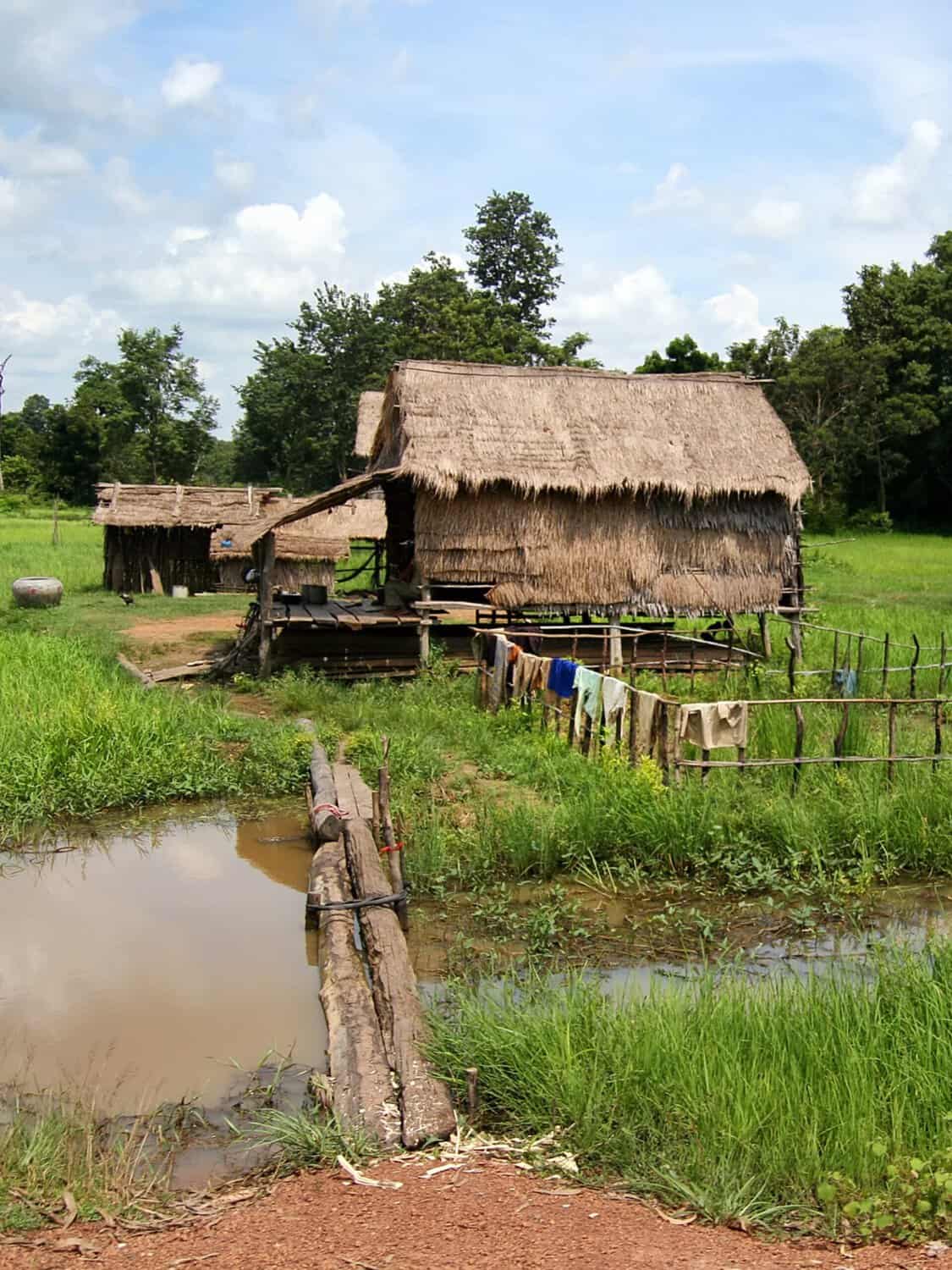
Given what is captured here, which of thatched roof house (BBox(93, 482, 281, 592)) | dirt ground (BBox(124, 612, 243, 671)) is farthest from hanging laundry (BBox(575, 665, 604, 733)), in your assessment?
thatched roof house (BBox(93, 482, 281, 592))

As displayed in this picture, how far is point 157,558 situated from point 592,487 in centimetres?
1246

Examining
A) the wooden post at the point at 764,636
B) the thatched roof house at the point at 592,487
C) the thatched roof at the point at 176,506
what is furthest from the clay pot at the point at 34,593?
the wooden post at the point at 764,636

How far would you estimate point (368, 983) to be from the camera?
18.1 ft

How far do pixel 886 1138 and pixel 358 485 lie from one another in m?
10.2

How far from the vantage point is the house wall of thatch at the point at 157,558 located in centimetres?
2305

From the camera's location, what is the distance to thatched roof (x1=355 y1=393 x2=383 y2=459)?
20516 millimetres

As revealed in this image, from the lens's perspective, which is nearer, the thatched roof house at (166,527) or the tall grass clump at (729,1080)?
the tall grass clump at (729,1080)

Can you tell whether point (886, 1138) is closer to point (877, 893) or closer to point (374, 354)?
point (877, 893)

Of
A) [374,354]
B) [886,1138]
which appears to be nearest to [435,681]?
[886,1138]

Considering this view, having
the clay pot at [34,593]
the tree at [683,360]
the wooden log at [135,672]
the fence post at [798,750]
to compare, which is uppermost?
the tree at [683,360]

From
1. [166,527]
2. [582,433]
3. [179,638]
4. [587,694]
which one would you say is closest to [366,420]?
[166,527]

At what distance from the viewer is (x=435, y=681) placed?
41.9ft

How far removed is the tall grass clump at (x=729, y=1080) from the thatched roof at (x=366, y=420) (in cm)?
1628

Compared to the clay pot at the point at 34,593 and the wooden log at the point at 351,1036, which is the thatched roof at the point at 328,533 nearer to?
the clay pot at the point at 34,593
